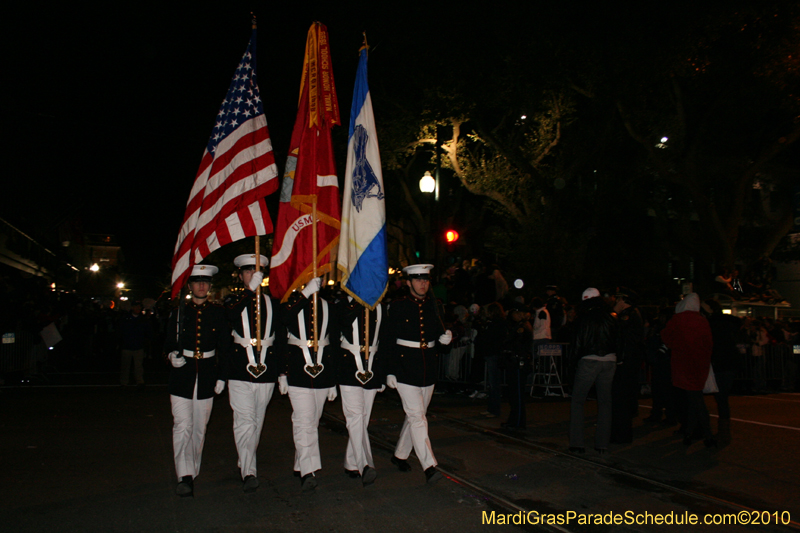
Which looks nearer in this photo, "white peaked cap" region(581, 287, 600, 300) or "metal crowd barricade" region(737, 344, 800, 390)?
"white peaked cap" region(581, 287, 600, 300)

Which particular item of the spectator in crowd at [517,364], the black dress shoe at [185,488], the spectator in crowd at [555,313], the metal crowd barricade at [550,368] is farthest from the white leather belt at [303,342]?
the spectator in crowd at [555,313]

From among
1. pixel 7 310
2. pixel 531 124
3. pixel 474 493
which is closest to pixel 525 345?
pixel 474 493

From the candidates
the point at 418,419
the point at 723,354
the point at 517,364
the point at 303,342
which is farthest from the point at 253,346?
the point at 723,354

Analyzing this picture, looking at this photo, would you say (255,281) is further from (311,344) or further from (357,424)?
(357,424)

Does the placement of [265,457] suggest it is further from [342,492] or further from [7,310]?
[7,310]

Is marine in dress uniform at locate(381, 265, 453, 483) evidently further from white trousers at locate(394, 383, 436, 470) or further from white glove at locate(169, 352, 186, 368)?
white glove at locate(169, 352, 186, 368)

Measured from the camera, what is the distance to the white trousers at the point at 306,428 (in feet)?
20.3

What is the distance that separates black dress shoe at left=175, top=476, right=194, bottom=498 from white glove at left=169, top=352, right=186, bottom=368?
3.28 feet

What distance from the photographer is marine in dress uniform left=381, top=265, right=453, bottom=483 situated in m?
6.46

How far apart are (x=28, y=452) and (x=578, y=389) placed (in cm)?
644

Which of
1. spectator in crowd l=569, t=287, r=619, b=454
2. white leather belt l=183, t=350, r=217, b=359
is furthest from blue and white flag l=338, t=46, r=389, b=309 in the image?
spectator in crowd l=569, t=287, r=619, b=454

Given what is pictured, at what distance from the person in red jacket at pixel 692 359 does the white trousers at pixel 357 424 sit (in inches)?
172

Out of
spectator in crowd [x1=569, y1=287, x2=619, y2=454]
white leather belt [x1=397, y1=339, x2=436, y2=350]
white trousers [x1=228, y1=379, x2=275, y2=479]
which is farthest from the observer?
spectator in crowd [x1=569, y1=287, x2=619, y2=454]

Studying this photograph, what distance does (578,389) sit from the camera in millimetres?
8031
